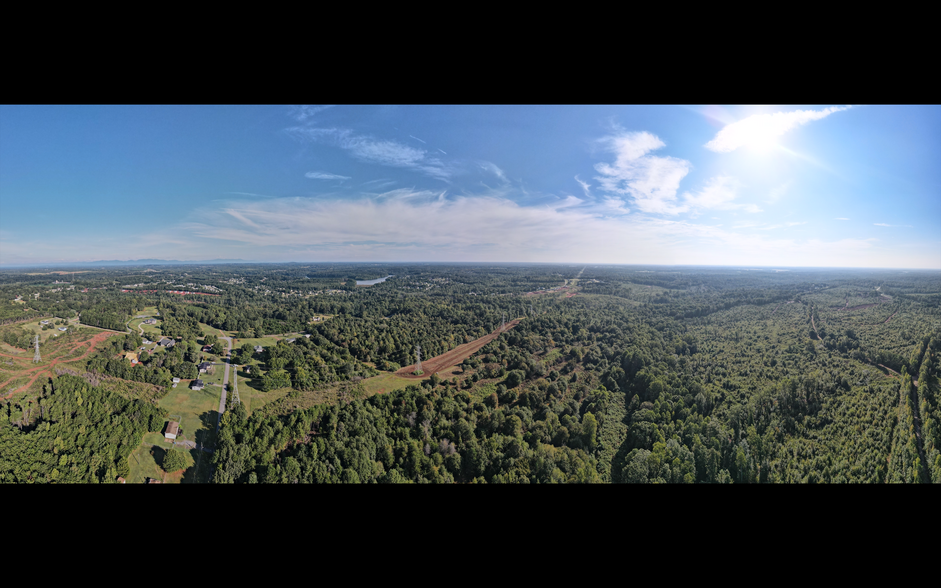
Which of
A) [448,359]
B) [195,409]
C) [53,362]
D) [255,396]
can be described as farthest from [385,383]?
[53,362]

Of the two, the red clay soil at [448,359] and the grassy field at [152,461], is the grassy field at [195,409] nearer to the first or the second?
the grassy field at [152,461]

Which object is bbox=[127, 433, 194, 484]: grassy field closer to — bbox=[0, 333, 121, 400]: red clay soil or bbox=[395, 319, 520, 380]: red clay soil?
bbox=[0, 333, 121, 400]: red clay soil

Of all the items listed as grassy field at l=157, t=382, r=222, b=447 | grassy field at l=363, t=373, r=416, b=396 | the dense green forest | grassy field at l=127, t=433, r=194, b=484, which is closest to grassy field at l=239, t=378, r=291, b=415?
the dense green forest

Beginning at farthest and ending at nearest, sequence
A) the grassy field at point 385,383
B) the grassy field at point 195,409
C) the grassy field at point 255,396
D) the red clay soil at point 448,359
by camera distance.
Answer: the red clay soil at point 448,359, the grassy field at point 385,383, the grassy field at point 255,396, the grassy field at point 195,409

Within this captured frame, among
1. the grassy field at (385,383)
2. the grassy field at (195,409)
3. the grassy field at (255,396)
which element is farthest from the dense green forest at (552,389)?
the grassy field at (195,409)
